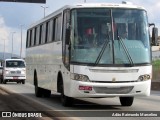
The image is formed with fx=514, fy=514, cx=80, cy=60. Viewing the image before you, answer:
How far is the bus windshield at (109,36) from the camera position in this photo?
607 inches

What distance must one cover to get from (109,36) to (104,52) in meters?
0.55

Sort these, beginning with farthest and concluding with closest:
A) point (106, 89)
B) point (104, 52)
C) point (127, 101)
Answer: point (127, 101), point (104, 52), point (106, 89)

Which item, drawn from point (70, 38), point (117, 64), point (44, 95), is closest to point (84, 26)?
point (70, 38)

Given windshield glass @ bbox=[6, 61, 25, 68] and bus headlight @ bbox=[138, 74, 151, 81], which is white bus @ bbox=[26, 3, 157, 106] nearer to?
bus headlight @ bbox=[138, 74, 151, 81]

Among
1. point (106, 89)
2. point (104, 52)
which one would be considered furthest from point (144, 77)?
point (104, 52)

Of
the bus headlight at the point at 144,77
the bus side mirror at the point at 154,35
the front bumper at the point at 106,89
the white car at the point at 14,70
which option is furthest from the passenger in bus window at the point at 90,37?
the white car at the point at 14,70

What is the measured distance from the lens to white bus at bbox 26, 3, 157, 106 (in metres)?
15.2

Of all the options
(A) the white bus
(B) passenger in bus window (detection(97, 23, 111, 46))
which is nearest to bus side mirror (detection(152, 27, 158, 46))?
(A) the white bus

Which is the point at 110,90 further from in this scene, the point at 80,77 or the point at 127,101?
the point at 127,101

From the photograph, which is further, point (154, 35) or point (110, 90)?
point (154, 35)

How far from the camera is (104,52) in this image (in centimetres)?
1545

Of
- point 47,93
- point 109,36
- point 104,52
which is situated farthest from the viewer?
point 47,93

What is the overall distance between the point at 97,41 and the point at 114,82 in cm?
138

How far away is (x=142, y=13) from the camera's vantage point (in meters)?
16.2
